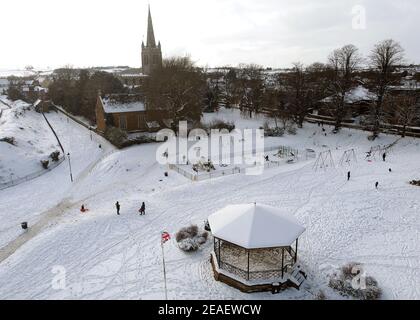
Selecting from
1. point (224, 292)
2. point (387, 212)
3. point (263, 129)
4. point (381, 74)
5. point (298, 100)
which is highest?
point (381, 74)

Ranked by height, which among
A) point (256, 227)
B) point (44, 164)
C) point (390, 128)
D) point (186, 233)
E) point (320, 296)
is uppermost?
point (390, 128)

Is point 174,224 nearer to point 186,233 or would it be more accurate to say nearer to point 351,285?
point 186,233

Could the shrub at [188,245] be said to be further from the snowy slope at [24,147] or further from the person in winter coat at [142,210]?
the snowy slope at [24,147]

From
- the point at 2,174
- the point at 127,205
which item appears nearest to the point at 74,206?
the point at 127,205

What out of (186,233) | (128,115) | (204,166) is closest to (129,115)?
(128,115)

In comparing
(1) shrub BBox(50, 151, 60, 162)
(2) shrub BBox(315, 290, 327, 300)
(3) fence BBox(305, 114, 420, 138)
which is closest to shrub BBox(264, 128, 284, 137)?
(3) fence BBox(305, 114, 420, 138)
